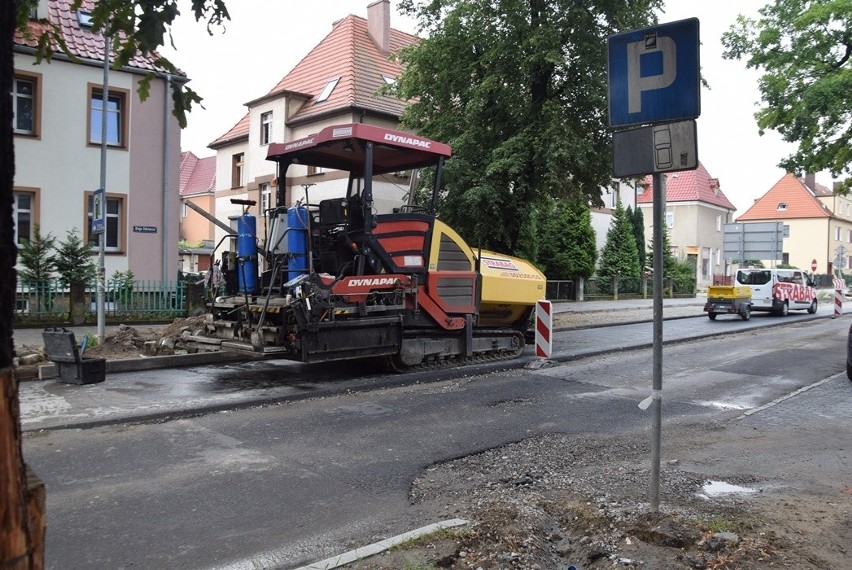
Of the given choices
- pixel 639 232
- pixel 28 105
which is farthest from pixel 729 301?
pixel 28 105

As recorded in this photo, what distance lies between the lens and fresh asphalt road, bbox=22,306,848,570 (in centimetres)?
421

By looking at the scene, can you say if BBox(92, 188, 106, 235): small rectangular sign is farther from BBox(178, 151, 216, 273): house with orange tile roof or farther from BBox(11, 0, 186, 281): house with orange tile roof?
BBox(178, 151, 216, 273): house with orange tile roof

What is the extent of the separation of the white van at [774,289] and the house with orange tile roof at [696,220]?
23960 mm

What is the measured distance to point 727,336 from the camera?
18047 mm

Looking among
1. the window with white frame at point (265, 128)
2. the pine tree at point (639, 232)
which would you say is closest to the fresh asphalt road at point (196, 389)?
the window with white frame at point (265, 128)

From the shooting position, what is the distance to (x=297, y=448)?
20.5ft

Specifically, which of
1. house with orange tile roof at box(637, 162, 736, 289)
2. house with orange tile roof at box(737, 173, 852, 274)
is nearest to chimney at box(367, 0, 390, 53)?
house with orange tile roof at box(637, 162, 736, 289)

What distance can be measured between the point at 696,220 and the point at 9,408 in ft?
183

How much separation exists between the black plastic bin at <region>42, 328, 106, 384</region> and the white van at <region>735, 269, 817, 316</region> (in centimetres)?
2376

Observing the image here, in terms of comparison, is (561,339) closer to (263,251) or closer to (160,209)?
(263,251)

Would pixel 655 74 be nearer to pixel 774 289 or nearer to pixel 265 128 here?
pixel 774 289

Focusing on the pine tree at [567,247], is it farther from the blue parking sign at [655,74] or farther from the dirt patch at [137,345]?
the blue parking sign at [655,74]

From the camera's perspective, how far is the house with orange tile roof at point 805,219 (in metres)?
69.1

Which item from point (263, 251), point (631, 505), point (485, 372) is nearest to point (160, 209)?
point (263, 251)
